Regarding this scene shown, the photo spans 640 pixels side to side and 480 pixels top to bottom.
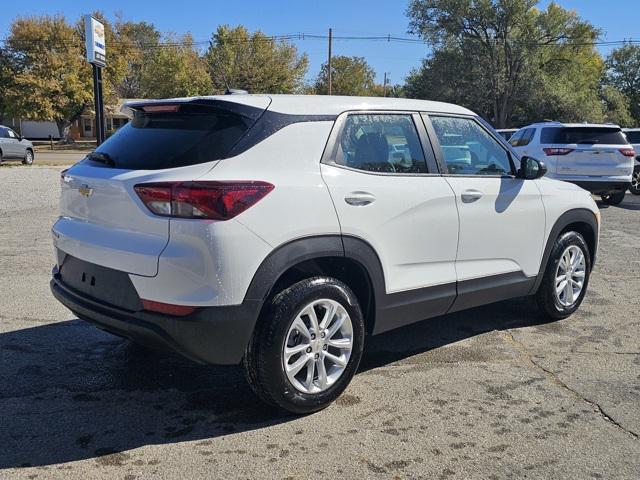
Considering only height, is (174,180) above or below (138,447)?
above

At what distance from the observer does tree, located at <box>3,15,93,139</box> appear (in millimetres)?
47562

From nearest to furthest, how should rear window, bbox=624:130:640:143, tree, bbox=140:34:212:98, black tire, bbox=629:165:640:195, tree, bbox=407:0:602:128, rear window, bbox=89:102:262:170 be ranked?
1. rear window, bbox=89:102:262:170
2. black tire, bbox=629:165:640:195
3. rear window, bbox=624:130:640:143
4. tree, bbox=407:0:602:128
5. tree, bbox=140:34:212:98

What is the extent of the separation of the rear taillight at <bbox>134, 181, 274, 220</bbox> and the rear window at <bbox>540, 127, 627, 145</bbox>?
11.3 meters

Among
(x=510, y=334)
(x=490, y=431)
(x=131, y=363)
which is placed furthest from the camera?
(x=510, y=334)

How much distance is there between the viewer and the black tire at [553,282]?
514 cm

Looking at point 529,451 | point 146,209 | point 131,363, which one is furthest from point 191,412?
point 529,451

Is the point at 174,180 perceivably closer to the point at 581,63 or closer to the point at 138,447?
the point at 138,447

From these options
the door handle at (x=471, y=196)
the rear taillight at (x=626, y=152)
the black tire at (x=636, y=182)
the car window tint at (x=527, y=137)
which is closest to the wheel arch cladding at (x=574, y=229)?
the door handle at (x=471, y=196)

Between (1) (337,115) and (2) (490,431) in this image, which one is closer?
(2) (490,431)

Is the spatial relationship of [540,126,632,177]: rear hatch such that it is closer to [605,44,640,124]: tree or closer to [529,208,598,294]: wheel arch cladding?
[529,208,598,294]: wheel arch cladding

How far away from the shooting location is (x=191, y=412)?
361cm

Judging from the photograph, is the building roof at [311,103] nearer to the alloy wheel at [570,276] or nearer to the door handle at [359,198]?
the door handle at [359,198]

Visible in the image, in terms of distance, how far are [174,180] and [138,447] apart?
56.0 inches

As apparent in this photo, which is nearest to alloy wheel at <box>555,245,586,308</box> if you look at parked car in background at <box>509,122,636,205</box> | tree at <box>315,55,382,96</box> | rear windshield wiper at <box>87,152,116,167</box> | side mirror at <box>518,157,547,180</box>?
side mirror at <box>518,157,547,180</box>
